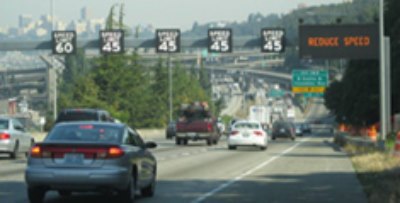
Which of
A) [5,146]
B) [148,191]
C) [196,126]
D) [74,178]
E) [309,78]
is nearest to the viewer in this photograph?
[74,178]

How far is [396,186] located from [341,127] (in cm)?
6776

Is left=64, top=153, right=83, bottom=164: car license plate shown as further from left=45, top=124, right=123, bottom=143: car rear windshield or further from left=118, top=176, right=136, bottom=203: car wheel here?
left=118, top=176, right=136, bottom=203: car wheel

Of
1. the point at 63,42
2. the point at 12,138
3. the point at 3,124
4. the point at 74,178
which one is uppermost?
the point at 63,42

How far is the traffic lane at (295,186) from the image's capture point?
67.5 feet

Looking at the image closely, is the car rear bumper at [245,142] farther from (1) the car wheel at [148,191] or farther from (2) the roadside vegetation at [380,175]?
(1) the car wheel at [148,191]

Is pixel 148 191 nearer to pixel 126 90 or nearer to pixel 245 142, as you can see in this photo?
pixel 245 142

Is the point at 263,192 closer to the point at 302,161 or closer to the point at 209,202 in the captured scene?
the point at 209,202

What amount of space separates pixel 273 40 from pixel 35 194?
4636 cm

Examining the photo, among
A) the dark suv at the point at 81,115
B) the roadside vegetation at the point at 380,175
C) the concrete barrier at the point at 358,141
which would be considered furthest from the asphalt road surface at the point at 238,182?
the concrete barrier at the point at 358,141

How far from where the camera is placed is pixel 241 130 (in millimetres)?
50688

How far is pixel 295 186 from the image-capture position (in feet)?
79.4

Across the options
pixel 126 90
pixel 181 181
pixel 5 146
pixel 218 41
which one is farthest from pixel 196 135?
pixel 126 90

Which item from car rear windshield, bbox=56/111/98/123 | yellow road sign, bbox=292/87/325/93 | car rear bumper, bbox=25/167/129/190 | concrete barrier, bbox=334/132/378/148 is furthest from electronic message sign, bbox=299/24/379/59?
yellow road sign, bbox=292/87/325/93

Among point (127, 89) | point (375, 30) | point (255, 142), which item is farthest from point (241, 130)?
point (127, 89)
